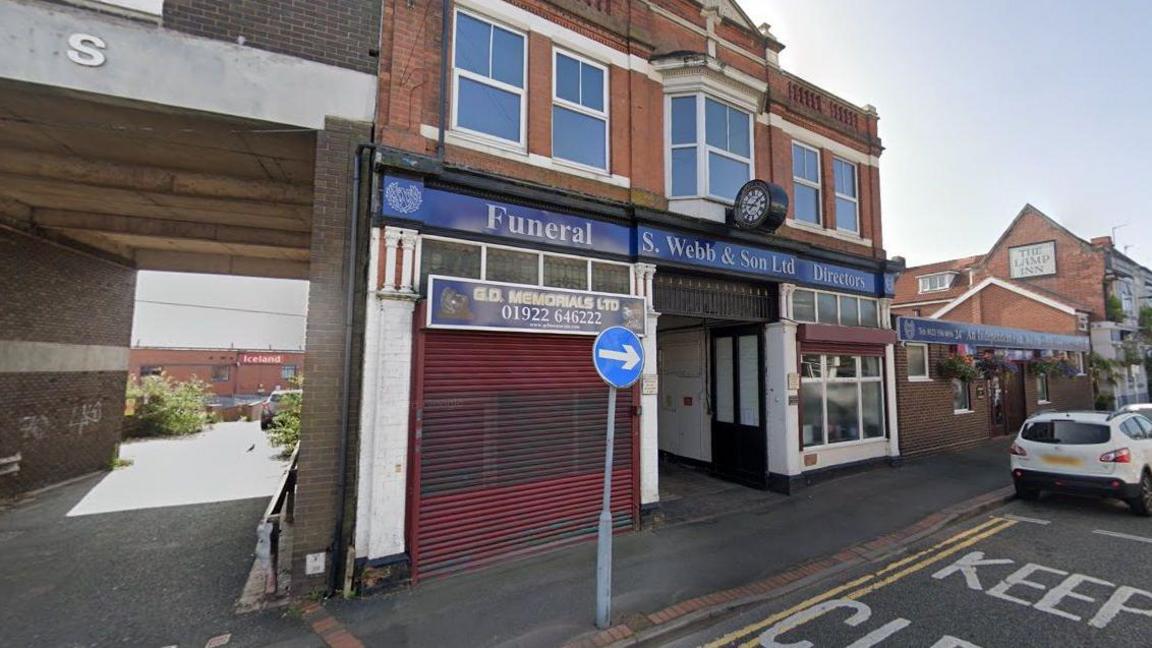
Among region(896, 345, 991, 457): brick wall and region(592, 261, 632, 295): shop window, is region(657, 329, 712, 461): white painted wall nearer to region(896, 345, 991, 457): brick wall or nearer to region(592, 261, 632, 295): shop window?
region(592, 261, 632, 295): shop window

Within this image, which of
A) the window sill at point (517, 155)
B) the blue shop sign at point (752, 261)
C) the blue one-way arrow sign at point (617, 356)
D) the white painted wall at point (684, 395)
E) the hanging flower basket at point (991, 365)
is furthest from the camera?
the hanging flower basket at point (991, 365)

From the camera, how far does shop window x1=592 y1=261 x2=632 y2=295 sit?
24.5ft

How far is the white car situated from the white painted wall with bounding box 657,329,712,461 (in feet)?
18.5

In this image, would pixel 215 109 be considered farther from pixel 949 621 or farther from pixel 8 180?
pixel 949 621

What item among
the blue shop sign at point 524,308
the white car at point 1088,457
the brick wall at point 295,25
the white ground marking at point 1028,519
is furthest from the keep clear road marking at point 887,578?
the brick wall at point 295,25

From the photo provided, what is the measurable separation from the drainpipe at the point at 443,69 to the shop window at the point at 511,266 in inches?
57.0

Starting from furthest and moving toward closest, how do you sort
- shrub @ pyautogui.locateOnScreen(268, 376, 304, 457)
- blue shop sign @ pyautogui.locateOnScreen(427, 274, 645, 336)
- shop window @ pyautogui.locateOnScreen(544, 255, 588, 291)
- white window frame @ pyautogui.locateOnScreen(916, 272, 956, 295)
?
white window frame @ pyautogui.locateOnScreen(916, 272, 956, 295)
shrub @ pyautogui.locateOnScreen(268, 376, 304, 457)
shop window @ pyautogui.locateOnScreen(544, 255, 588, 291)
blue shop sign @ pyautogui.locateOnScreen(427, 274, 645, 336)

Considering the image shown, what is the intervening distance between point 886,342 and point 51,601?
47.0 ft

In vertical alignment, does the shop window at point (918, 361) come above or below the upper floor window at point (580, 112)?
below

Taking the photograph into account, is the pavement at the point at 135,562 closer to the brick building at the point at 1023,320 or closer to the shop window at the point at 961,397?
the brick building at the point at 1023,320

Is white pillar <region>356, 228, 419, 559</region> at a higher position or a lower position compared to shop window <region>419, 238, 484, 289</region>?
lower

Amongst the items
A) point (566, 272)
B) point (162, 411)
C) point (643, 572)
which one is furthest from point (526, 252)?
point (162, 411)

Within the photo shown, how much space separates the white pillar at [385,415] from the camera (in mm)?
5504

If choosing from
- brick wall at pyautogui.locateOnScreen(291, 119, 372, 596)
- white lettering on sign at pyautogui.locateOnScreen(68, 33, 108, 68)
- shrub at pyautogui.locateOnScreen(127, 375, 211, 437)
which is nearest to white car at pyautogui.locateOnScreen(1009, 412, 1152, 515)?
brick wall at pyautogui.locateOnScreen(291, 119, 372, 596)
